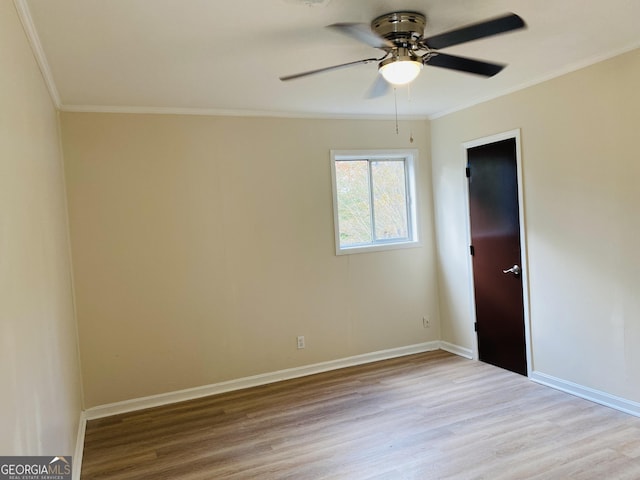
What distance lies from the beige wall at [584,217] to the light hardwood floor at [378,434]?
0.38 meters

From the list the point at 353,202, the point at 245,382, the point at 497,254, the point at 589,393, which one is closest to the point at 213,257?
the point at 245,382

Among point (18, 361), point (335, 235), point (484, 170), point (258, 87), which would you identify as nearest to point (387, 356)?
point (335, 235)

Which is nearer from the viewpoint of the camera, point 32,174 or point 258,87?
point 32,174

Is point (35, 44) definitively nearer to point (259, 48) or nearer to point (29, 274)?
point (259, 48)

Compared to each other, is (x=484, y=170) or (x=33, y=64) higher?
(x=33, y=64)

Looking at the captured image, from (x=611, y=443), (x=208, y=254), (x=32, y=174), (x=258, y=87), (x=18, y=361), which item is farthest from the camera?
(x=208, y=254)

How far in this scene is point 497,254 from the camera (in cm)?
424

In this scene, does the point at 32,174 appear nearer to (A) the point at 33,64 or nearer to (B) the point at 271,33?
(A) the point at 33,64

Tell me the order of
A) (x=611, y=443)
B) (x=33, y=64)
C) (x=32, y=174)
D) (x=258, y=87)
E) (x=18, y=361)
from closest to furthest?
(x=18, y=361) < (x=32, y=174) < (x=33, y=64) < (x=611, y=443) < (x=258, y=87)

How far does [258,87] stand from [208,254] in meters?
1.55

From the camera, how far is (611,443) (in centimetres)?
284

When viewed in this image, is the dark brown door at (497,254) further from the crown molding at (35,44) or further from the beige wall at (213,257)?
the crown molding at (35,44)

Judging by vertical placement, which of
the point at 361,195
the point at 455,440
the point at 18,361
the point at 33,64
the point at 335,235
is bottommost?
the point at 455,440

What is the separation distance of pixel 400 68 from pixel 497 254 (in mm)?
2527
